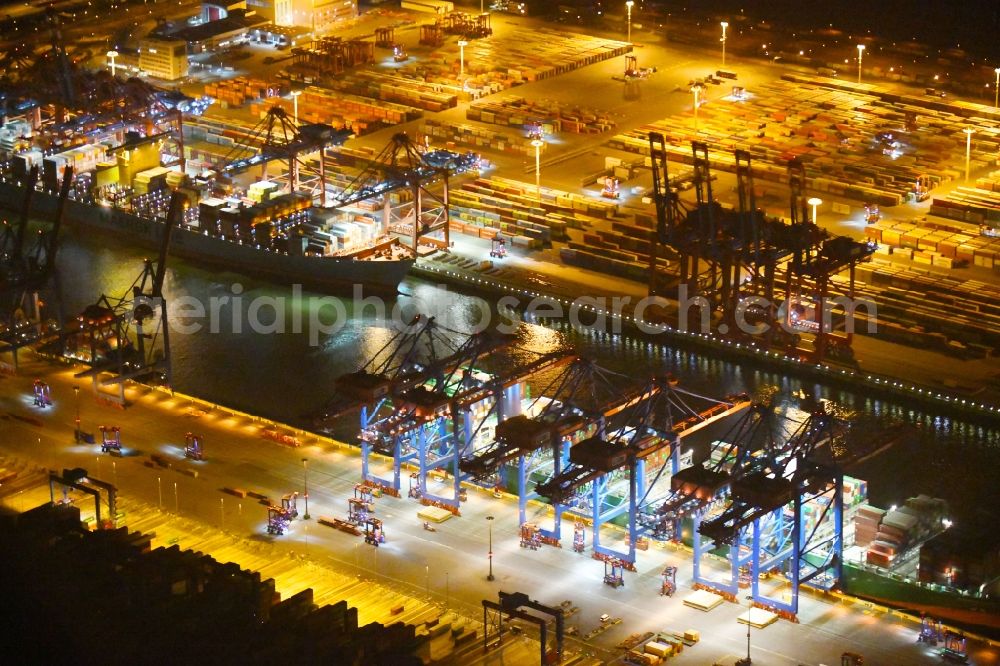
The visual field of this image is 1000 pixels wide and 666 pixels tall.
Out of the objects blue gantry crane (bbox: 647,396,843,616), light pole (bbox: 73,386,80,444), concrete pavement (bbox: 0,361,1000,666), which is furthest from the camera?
light pole (bbox: 73,386,80,444)

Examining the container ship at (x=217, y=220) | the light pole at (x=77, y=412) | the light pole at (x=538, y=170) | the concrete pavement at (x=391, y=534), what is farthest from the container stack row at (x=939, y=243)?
the light pole at (x=77, y=412)

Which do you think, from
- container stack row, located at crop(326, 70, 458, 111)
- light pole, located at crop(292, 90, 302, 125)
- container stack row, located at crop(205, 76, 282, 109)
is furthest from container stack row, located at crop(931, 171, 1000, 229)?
container stack row, located at crop(205, 76, 282, 109)

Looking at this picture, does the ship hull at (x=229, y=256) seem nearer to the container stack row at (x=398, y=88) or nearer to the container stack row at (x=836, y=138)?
the container stack row at (x=836, y=138)

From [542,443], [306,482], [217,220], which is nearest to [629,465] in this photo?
[542,443]

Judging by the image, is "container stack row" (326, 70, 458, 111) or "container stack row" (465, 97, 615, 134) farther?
"container stack row" (326, 70, 458, 111)

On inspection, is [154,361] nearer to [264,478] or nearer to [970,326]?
[264,478]

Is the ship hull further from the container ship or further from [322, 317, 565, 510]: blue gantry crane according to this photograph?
[322, 317, 565, 510]: blue gantry crane
